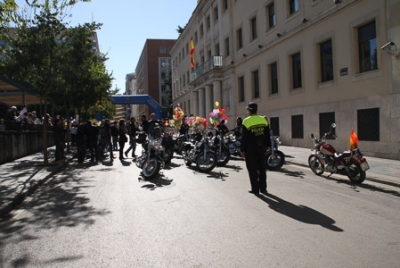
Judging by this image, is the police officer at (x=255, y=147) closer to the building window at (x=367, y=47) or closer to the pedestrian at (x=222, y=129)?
the pedestrian at (x=222, y=129)

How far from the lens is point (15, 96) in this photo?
23188mm

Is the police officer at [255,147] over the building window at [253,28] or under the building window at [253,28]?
under

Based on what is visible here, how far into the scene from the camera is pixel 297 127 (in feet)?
67.8

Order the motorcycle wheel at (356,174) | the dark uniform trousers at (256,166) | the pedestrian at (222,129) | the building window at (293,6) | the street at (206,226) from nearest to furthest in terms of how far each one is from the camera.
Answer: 1. the street at (206,226)
2. the dark uniform trousers at (256,166)
3. the motorcycle wheel at (356,174)
4. the pedestrian at (222,129)
5. the building window at (293,6)

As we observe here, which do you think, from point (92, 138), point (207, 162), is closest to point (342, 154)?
point (207, 162)

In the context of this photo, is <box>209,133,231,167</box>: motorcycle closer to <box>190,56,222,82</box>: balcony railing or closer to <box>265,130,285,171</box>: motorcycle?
<box>265,130,285,171</box>: motorcycle

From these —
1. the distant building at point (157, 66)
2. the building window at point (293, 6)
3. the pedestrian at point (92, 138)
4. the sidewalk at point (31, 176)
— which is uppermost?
the distant building at point (157, 66)

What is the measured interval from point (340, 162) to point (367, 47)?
724cm

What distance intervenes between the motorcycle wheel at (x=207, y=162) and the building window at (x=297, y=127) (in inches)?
368

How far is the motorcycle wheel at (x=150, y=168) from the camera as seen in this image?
1058 centimetres

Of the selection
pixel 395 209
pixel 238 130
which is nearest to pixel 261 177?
pixel 395 209

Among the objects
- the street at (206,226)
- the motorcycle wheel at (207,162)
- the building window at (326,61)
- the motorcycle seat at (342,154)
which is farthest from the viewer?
the building window at (326,61)

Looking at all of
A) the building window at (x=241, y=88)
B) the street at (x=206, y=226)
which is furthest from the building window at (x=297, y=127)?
the street at (x=206, y=226)

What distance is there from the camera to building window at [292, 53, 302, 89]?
68.3 ft
